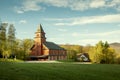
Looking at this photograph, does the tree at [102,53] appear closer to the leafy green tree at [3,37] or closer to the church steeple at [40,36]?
the leafy green tree at [3,37]

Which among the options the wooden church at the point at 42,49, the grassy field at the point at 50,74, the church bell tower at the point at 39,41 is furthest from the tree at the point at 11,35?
the grassy field at the point at 50,74

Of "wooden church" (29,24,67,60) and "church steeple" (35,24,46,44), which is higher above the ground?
"church steeple" (35,24,46,44)

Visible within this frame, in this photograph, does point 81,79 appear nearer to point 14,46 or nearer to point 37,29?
point 14,46

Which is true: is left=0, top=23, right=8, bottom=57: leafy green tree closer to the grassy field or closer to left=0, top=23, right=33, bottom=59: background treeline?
left=0, top=23, right=33, bottom=59: background treeline

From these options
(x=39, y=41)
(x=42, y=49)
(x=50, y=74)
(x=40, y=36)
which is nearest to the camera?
(x=50, y=74)

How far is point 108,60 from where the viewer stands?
8088cm

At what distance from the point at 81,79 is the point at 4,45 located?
58.0m

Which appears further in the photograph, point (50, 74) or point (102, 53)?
point (102, 53)

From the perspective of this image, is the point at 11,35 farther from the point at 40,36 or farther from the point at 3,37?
the point at 40,36

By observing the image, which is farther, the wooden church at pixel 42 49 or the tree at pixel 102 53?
the wooden church at pixel 42 49

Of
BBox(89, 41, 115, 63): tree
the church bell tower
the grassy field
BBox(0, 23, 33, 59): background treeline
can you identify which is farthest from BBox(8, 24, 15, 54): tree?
the grassy field

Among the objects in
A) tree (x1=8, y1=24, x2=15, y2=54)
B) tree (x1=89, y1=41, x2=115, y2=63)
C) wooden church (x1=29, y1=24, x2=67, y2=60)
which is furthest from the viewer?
wooden church (x1=29, y1=24, x2=67, y2=60)

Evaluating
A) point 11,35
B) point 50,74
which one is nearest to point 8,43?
point 11,35

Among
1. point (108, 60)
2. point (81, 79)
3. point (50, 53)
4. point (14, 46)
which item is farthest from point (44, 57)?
point (81, 79)
